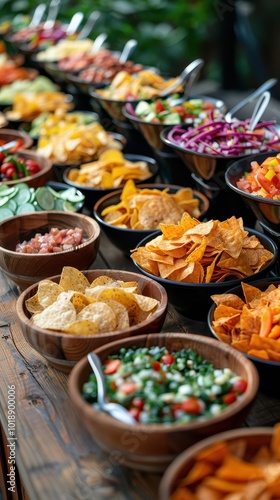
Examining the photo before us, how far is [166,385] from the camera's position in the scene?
1478mm

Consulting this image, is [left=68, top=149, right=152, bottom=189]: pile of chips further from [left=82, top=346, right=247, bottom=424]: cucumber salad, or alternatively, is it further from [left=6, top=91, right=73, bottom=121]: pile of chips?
[left=82, top=346, right=247, bottom=424]: cucumber salad

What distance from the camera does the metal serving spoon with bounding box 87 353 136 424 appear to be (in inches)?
54.2

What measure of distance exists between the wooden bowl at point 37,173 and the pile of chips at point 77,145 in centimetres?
9

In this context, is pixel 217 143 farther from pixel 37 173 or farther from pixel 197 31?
pixel 197 31

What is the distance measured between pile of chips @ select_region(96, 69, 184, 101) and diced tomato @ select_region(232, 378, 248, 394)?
84.4 inches

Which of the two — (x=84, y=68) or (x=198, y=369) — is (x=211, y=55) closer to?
(x=84, y=68)

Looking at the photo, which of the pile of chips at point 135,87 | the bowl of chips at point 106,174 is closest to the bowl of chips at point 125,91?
the pile of chips at point 135,87

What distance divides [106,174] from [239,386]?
154cm

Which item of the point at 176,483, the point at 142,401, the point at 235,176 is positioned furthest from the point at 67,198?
the point at 176,483

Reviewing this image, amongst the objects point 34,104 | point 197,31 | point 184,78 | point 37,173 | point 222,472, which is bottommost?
point 197,31

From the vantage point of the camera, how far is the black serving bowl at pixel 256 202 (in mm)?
1999

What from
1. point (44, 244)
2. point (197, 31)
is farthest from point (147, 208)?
point (197, 31)

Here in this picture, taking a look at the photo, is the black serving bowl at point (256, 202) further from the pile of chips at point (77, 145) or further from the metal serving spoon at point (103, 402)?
the pile of chips at point (77, 145)

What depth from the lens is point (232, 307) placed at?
1817mm
